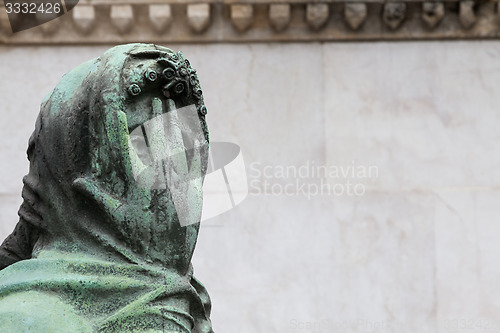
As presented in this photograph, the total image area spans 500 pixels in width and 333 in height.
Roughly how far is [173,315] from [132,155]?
0.33 m

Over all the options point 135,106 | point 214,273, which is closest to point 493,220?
point 214,273

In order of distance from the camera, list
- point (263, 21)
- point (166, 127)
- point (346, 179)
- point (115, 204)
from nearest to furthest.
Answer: point (115, 204) < point (166, 127) < point (346, 179) < point (263, 21)

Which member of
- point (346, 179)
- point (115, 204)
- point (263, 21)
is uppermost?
point (115, 204)

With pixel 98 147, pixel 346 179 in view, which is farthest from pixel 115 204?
pixel 346 179

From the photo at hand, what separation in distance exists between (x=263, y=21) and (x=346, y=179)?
80cm

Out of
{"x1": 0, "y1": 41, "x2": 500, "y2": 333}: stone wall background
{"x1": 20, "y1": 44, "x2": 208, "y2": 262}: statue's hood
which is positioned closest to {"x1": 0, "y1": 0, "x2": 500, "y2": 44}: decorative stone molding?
{"x1": 0, "y1": 41, "x2": 500, "y2": 333}: stone wall background

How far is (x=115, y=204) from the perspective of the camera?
95.0 inches

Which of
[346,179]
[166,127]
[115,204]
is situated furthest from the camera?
[346,179]

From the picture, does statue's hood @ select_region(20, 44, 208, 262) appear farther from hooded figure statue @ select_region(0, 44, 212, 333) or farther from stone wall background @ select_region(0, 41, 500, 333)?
stone wall background @ select_region(0, 41, 500, 333)

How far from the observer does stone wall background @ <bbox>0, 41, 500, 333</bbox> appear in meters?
5.12

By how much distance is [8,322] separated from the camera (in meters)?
2.32

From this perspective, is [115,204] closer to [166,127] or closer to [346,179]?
[166,127]

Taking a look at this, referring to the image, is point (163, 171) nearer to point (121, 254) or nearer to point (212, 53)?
point (121, 254)

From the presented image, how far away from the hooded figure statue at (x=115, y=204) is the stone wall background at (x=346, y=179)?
255cm
